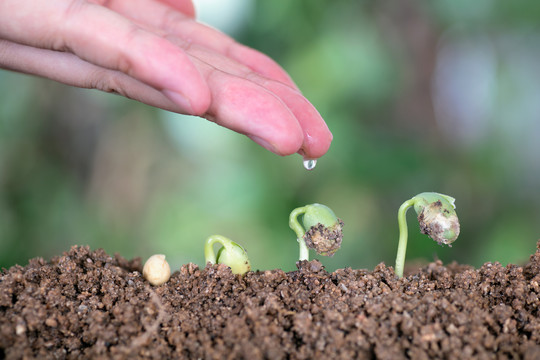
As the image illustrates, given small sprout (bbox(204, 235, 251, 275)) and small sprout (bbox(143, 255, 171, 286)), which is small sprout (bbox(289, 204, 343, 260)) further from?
small sprout (bbox(143, 255, 171, 286))

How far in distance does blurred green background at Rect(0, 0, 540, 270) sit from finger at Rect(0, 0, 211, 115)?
1.16 m

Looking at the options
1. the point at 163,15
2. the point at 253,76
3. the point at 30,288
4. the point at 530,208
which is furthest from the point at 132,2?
the point at 530,208

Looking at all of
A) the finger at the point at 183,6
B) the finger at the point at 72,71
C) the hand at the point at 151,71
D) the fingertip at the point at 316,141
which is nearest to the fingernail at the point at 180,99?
the hand at the point at 151,71

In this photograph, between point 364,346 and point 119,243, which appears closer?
point 364,346

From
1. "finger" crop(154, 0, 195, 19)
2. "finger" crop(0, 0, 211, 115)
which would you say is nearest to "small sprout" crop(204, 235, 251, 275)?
"finger" crop(0, 0, 211, 115)

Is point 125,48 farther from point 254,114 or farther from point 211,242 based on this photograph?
point 211,242

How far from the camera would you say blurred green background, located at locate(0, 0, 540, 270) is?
1813mm

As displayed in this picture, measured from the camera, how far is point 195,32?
3.58ft

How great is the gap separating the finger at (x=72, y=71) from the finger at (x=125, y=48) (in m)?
0.12

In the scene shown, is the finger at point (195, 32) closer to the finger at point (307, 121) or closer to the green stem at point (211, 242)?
the finger at point (307, 121)

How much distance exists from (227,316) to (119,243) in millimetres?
1423

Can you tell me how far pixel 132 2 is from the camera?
3.70 feet

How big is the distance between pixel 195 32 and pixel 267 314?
684mm

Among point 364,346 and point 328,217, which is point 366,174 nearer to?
point 328,217
